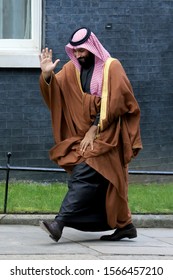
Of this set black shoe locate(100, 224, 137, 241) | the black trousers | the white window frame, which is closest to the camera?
the black trousers

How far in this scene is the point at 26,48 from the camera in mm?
14250

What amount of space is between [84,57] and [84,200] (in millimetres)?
1373

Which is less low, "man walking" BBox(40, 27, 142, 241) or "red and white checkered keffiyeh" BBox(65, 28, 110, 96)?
"red and white checkered keffiyeh" BBox(65, 28, 110, 96)

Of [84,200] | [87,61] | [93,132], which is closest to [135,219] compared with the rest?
[84,200]

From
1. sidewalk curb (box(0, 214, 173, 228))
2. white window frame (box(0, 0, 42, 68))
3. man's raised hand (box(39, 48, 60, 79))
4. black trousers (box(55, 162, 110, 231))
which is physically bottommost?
sidewalk curb (box(0, 214, 173, 228))

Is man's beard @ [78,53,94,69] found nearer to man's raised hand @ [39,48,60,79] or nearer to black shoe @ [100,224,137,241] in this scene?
man's raised hand @ [39,48,60,79]

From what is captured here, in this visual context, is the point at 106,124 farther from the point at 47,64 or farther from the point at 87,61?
the point at 47,64

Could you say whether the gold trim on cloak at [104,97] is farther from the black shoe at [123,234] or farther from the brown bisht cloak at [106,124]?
the black shoe at [123,234]

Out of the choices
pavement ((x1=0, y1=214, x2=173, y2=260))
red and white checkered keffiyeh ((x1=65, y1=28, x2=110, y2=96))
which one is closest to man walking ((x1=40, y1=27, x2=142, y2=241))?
red and white checkered keffiyeh ((x1=65, y1=28, x2=110, y2=96))

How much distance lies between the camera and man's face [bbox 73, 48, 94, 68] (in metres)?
9.66

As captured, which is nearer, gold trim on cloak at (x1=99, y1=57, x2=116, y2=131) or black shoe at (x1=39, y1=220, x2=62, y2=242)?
black shoe at (x1=39, y1=220, x2=62, y2=242)

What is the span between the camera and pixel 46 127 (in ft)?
46.6

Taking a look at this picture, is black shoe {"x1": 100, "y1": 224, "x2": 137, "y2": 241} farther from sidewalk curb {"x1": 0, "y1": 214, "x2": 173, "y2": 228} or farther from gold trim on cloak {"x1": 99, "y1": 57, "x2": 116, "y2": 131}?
sidewalk curb {"x1": 0, "y1": 214, "x2": 173, "y2": 228}

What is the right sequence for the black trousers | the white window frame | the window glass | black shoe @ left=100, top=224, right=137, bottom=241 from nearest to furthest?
1. the black trousers
2. black shoe @ left=100, top=224, right=137, bottom=241
3. the white window frame
4. the window glass
